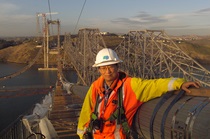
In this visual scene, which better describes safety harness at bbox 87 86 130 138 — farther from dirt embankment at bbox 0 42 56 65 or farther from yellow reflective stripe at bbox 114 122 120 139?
dirt embankment at bbox 0 42 56 65

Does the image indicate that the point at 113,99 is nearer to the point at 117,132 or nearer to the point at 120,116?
the point at 120,116

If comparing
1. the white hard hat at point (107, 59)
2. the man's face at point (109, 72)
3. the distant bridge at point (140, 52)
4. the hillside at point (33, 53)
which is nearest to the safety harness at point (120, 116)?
the man's face at point (109, 72)

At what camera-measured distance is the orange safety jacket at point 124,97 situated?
91.3 inches

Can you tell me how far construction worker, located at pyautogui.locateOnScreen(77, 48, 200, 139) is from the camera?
7.86ft

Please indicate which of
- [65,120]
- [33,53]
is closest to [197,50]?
[33,53]

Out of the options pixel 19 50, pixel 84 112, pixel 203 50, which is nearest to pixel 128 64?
pixel 84 112

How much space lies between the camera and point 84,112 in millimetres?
2725

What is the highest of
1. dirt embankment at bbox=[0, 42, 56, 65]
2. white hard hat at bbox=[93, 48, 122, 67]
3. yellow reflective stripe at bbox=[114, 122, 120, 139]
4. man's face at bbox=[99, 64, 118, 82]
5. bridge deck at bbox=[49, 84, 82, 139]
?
white hard hat at bbox=[93, 48, 122, 67]

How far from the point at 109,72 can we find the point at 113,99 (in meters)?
0.25

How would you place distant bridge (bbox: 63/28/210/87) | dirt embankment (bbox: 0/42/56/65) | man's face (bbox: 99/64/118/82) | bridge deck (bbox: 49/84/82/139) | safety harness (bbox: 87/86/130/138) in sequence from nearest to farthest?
safety harness (bbox: 87/86/130/138) → man's face (bbox: 99/64/118/82) → bridge deck (bbox: 49/84/82/139) → distant bridge (bbox: 63/28/210/87) → dirt embankment (bbox: 0/42/56/65)

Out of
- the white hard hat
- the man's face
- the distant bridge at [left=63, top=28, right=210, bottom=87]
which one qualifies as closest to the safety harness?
A: the man's face

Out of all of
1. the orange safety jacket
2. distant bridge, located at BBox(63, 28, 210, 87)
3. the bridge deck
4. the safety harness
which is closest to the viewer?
the orange safety jacket

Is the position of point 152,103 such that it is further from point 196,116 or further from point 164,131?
point 196,116

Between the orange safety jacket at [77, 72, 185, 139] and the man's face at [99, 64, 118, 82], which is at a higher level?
the man's face at [99, 64, 118, 82]
